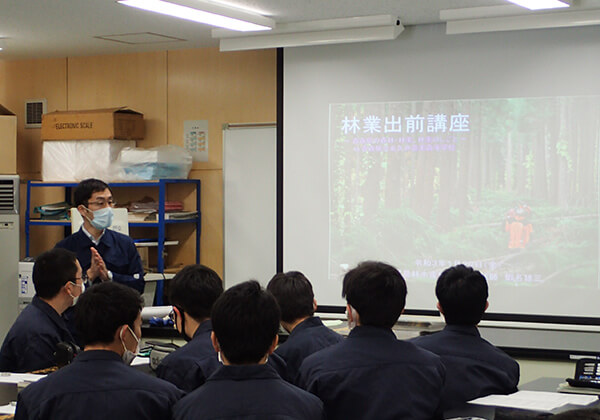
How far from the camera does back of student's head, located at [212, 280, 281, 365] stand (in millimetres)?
1974

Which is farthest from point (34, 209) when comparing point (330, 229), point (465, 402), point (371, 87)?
point (465, 402)

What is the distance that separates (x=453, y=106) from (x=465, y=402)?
338 cm

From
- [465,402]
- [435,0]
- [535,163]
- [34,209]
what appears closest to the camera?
[465,402]

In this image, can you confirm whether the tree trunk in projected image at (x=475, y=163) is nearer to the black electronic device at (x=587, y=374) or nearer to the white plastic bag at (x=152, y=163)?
the white plastic bag at (x=152, y=163)

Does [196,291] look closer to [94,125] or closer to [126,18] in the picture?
[126,18]

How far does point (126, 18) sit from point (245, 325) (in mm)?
4212

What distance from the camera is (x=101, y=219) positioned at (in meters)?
4.64

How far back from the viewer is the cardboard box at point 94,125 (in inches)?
267

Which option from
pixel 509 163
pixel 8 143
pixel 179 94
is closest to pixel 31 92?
pixel 8 143

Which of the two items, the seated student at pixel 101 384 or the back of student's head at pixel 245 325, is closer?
the back of student's head at pixel 245 325

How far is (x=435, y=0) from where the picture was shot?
513cm

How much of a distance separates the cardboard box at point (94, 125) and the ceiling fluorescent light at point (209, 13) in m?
1.56

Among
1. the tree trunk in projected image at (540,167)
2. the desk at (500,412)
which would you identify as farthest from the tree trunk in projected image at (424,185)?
the desk at (500,412)

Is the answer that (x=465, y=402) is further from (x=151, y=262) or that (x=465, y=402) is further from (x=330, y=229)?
(x=151, y=262)
